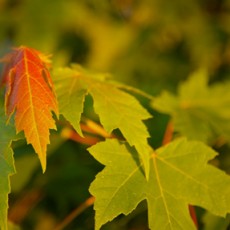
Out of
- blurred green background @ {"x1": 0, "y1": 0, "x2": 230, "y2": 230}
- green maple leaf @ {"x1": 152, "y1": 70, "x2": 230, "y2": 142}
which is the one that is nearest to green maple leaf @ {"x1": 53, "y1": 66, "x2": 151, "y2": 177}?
green maple leaf @ {"x1": 152, "y1": 70, "x2": 230, "y2": 142}

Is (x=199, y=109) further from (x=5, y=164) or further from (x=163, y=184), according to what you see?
(x=5, y=164)

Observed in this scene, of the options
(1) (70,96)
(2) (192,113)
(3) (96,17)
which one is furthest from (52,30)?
(1) (70,96)

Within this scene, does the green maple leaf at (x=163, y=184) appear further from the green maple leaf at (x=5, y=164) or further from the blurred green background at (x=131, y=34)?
the blurred green background at (x=131, y=34)

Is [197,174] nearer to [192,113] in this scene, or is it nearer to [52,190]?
[192,113]

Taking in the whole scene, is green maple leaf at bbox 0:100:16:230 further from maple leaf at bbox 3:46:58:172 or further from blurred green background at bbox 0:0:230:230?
blurred green background at bbox 0:0:230:230

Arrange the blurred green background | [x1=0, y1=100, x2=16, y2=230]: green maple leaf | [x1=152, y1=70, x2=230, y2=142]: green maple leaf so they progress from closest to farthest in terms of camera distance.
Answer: [x1=0, y1=100, x2=16, y2=230]: green maple leaf < [x1=152, y1=70, x2=230, y2=142]: green maple leaf < the blurred green background

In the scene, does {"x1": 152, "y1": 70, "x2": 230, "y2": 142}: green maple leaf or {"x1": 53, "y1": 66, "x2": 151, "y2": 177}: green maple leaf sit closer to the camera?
{"x1": 53, "y1": 66, "x2": 151, "y2": 177}: green maple leaf

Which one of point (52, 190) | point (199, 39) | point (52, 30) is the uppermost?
point (199, 39)
